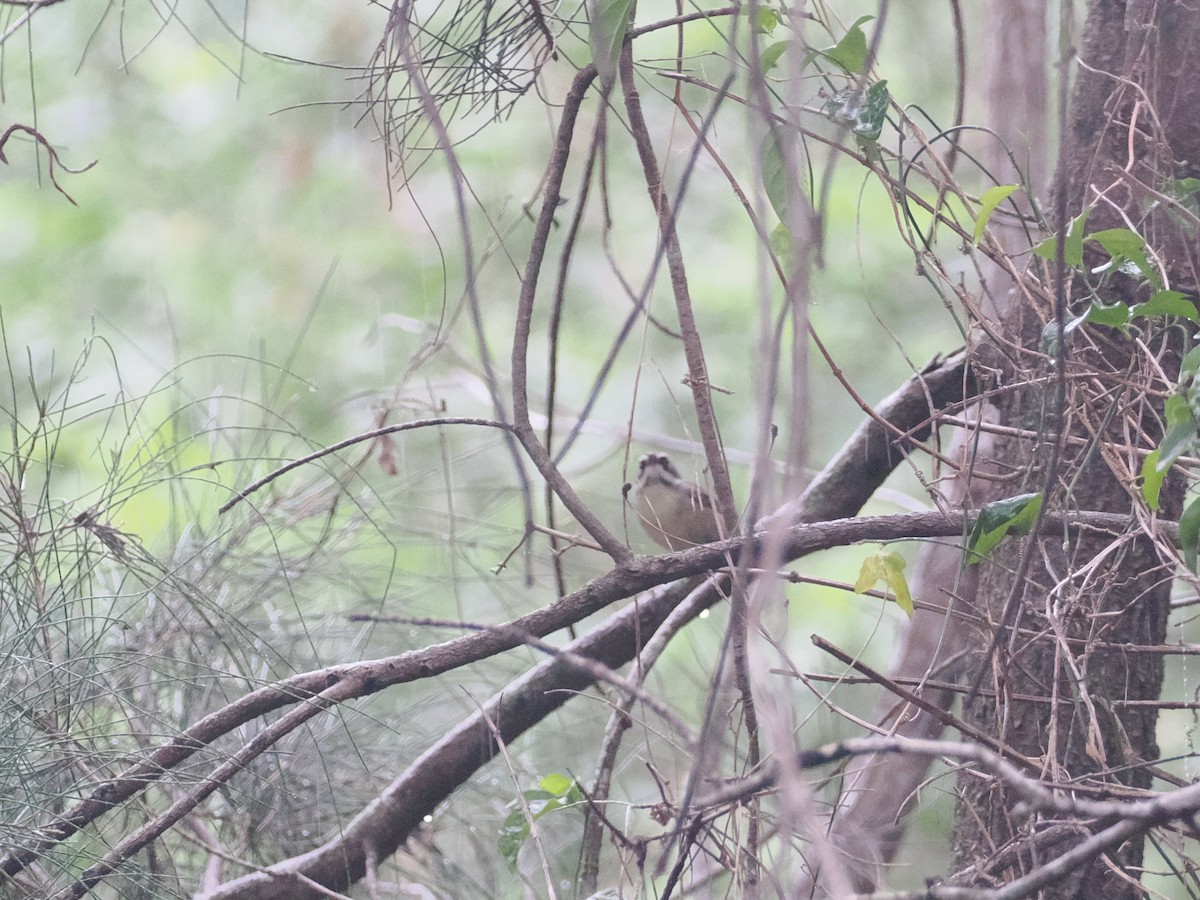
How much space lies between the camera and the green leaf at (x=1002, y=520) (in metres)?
1.02

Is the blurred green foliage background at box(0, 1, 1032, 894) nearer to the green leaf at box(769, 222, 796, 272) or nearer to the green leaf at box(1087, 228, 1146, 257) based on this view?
the green leaf at box(769, 222, 796, 272)

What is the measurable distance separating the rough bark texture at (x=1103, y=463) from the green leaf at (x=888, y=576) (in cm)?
11

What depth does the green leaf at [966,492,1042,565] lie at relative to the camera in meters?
1.02

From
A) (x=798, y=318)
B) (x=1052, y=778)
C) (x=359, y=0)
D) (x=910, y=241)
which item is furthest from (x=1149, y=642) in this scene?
(x=359, y=0)

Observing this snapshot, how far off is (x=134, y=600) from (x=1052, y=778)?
3.40 ft

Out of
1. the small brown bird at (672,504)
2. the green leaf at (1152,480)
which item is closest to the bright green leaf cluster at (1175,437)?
the green leaf at (1152,480)

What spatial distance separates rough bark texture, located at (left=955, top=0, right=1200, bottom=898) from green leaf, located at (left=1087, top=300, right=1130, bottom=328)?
0.11m

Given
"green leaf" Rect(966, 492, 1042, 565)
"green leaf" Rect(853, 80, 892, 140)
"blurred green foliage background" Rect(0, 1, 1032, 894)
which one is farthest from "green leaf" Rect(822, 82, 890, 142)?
"blurred green foliage background" Rect(0, 1, 1032, 894)

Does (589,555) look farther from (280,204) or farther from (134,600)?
(280,204)

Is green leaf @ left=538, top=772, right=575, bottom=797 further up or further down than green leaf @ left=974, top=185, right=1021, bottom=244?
further down

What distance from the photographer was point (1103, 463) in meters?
1.32

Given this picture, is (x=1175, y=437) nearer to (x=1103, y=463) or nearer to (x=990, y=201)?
(x=990, y=201)

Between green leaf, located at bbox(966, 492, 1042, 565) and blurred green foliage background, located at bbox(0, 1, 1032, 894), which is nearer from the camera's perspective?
green leaf, located at bbox(966, 492, 1042, 565)

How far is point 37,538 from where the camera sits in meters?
1.27
